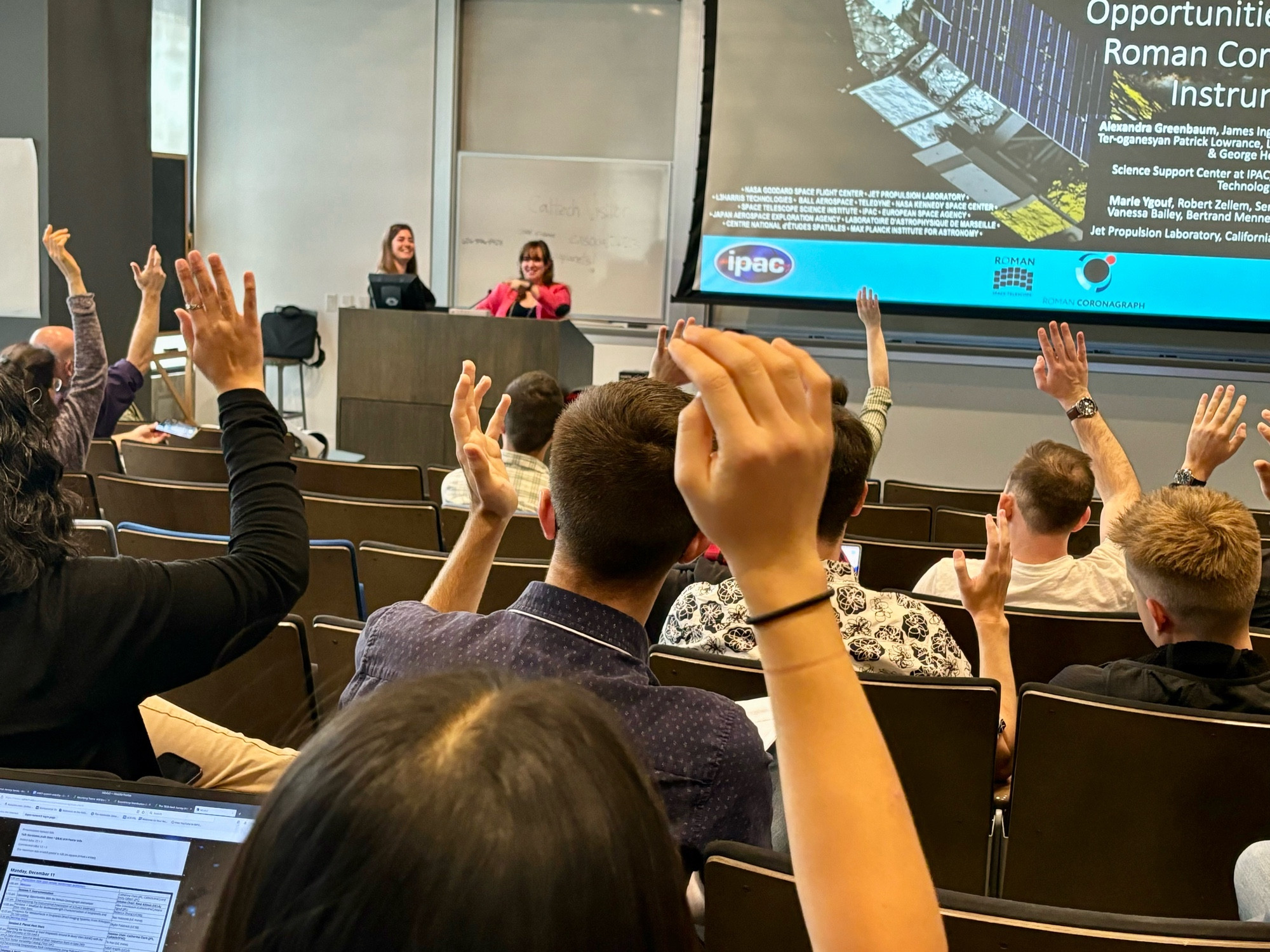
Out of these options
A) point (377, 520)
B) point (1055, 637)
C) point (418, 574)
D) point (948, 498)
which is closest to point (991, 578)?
point (1055, 637)

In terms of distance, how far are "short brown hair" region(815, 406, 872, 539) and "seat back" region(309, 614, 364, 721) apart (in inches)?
36.5

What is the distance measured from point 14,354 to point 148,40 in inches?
164

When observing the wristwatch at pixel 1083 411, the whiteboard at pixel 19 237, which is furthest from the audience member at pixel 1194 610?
the whiteboard at pixel 19 237

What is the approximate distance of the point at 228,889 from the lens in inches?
21.6

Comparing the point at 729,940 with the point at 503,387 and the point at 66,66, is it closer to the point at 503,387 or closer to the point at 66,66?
the point at 503,387

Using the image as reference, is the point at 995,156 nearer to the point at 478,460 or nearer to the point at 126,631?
the point at 478,460

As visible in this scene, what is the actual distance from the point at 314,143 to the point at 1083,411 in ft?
22.9

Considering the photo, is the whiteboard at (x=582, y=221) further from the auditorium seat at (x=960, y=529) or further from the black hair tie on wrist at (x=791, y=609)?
the black hair tie on wrist at (x=791, y=609)

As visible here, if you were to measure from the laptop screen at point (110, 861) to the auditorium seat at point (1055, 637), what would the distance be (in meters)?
1.86

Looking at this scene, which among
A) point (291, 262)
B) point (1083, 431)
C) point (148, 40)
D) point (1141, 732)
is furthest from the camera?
point (291, 262)

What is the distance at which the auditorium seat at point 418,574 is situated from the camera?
2.82 metres

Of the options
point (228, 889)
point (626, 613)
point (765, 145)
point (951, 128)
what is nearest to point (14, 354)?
point (626, 613)

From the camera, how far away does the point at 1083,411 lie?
3547mm

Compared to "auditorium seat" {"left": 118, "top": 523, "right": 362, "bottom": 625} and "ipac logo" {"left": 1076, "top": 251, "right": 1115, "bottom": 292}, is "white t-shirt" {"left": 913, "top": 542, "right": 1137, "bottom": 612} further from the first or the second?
"ipac logo" {"left": 1076, "top": 251, "right": 1115, "bottom": 292}
